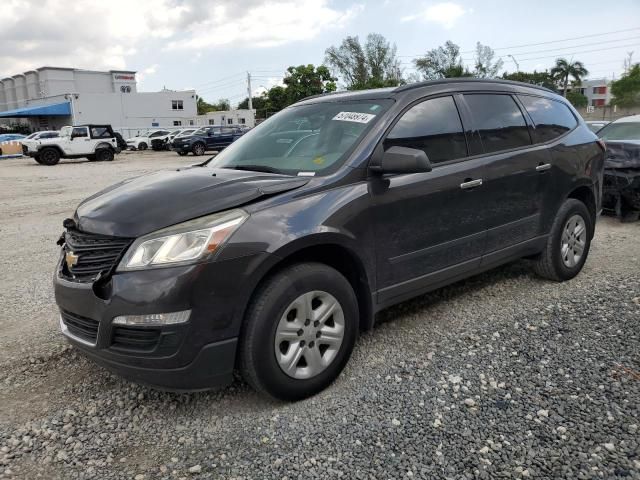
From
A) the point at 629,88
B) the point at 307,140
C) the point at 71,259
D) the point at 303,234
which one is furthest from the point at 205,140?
the point at 629,88

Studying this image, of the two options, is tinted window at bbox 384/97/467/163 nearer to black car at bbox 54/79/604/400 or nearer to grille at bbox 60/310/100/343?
black car at bbox 54/79/604/400

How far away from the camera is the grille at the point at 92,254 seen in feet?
8.87

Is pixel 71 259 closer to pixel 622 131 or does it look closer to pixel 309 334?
pixel 309 334

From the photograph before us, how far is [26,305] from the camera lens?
473 cm

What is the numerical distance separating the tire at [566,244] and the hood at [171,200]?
2.68 meters

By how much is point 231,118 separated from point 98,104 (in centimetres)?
1457

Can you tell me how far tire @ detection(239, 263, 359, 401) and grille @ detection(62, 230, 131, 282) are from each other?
29.5 inches

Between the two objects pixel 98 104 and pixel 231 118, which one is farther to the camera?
pixel 231 118

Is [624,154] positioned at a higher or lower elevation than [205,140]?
lower

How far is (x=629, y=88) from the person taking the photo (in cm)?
5509

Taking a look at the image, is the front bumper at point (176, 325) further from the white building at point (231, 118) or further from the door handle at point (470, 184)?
the white building at point (231, 118)

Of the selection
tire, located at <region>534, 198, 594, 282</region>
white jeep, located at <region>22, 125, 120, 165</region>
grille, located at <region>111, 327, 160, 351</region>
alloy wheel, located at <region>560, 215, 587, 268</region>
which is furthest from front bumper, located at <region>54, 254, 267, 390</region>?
white jeep, located at <region>22, 125, 120, 165</region>

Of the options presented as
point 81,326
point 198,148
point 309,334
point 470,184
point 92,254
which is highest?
point 198,148

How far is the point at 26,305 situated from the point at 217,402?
2.68 metres
